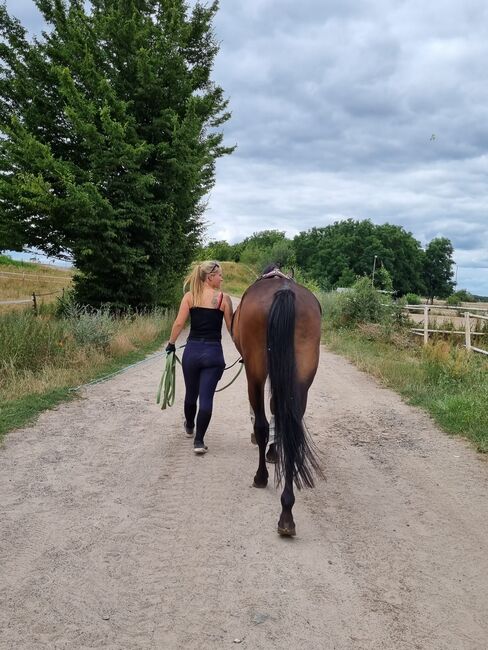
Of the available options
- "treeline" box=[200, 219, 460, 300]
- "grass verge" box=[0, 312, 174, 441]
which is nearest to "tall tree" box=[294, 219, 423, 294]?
"treeline" box=[200, 219, 460, 300]

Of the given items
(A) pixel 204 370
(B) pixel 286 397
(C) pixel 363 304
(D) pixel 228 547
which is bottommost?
(D) pixel 228 547

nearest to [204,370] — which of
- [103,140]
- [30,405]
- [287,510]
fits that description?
[287,510]


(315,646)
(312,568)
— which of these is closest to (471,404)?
(312,568)

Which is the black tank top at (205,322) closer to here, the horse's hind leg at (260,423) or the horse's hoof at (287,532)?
the horse's hind leg at (260,423)

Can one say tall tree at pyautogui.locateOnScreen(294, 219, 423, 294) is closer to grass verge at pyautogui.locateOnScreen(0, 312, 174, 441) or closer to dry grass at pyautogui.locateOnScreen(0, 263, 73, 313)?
dry grass at pyautogui.locateOnScreen(0, 263, 73, 313)

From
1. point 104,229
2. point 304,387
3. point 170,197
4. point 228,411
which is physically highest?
point 170,197

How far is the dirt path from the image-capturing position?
8.94 feet

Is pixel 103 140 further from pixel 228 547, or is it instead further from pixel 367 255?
pixel 367 255

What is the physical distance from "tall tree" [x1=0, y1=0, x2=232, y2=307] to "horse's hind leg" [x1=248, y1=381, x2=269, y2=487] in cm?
1096

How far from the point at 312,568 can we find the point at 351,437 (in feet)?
11.2

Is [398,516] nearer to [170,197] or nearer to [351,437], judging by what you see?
[351,437]

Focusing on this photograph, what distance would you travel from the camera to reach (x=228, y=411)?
25.4 ft

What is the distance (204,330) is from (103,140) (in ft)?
36.0

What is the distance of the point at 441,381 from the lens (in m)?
9.59
